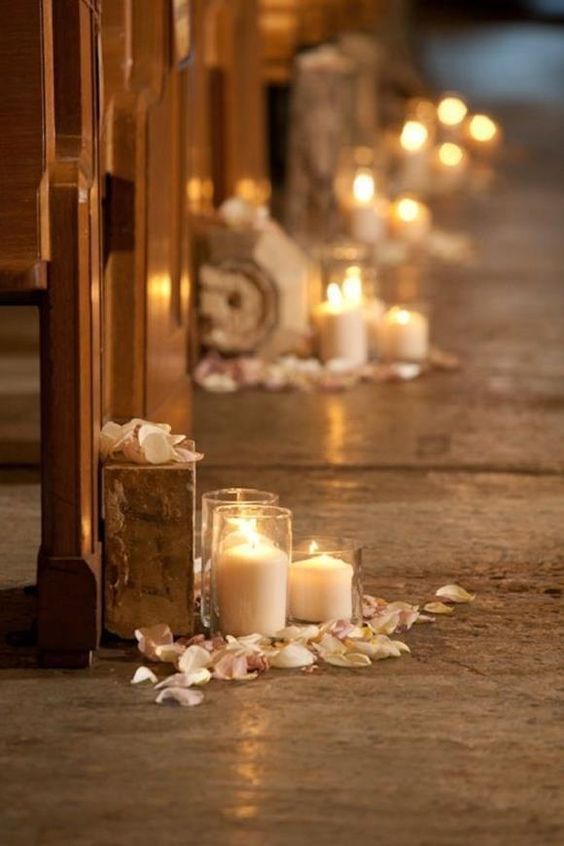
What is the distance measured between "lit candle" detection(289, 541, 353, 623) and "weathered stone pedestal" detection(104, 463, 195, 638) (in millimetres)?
163

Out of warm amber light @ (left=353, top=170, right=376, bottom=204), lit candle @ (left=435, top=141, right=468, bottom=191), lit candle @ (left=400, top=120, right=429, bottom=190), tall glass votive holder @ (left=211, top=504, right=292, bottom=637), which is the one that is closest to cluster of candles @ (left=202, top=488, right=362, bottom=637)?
tall glass votive holder @ (left=211, top=504, right=292, bottom=637)

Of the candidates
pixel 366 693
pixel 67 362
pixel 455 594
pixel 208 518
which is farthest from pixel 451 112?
pixel 366 693

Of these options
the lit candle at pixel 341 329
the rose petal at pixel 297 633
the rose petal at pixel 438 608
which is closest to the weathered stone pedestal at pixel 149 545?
the rose petal at pixel 297 633

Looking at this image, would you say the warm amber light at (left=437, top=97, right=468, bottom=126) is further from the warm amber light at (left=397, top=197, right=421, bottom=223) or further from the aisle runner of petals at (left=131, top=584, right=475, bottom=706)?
the aisle runner of petals at (left=131, top=584, right=475, bottom=706)

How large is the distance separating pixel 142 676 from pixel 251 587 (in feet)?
0.69

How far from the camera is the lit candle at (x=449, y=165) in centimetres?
986

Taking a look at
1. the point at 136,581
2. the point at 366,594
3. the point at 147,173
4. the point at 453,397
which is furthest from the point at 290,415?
the point at 136,581

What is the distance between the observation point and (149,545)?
253 centimetres

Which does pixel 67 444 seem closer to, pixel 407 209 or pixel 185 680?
pixel 185 680

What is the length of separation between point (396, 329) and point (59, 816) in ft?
10.6

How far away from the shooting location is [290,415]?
4.38 metres

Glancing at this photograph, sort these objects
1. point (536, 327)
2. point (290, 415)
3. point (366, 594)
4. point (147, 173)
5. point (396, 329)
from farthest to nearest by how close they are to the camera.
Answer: point (536, 327) → point (396, 329) → point (290, 415) → point (147, 173) → point (366, 594)

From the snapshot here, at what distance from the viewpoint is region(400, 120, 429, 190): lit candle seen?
9281 millimetres

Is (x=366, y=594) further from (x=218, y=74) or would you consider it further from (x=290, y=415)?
(x=218, y=74)
